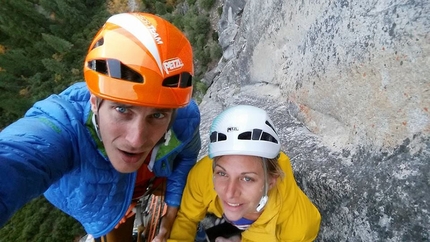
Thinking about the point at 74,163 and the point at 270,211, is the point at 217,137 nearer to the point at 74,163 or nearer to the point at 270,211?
the point at 270,211

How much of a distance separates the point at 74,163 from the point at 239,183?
1.12 m

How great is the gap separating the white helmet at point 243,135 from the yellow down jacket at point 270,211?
12.1 inches

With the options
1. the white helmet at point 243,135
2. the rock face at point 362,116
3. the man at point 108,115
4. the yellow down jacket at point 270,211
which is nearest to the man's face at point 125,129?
the man at point 108,115

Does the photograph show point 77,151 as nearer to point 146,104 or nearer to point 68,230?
point 146,104

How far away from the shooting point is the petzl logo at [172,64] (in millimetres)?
2115

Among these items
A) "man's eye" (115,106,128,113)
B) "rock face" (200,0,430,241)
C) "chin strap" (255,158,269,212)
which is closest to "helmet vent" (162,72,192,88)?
"man's eye" (115,106,128,113)

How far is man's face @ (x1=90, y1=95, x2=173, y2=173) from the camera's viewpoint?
1991 millimetres

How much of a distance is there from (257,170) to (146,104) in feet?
3.18

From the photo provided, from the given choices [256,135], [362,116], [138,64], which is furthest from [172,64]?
[362,116]

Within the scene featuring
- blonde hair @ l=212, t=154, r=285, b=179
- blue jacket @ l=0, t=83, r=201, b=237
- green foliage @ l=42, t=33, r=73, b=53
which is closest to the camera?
blue jacket @ l=0, t=83, r=201, b=237

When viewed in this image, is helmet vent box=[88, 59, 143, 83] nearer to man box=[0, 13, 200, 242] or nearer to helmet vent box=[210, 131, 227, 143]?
man box=[0, 13, 200, 242]

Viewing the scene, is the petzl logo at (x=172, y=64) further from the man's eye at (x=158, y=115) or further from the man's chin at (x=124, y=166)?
the man's chin at (x=124, y=166)

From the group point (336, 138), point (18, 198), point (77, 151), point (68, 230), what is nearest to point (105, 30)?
point (77, 151)

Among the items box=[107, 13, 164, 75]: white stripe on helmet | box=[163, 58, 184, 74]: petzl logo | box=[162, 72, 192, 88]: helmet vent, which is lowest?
box=[162, 72, 192, 88]: helmet vent
